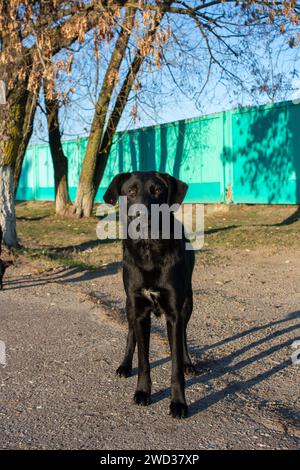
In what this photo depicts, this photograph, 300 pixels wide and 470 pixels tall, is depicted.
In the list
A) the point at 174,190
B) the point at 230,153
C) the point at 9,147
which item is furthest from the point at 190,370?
the point at 230,153

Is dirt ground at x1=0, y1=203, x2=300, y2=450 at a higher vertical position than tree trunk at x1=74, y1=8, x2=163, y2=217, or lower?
lower

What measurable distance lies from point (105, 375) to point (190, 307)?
750 millimetres

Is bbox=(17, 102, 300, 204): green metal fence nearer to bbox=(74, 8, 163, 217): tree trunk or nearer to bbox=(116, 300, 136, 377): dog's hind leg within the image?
bbox=(74, 8, 163, 217): tree trunk

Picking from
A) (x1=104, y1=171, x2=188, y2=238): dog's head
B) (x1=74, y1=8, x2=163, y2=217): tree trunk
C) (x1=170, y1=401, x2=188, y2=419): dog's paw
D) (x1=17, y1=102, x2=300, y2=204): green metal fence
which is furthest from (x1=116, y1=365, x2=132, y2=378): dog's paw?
(x1=17, y1=102, x2=300, y2=204): green metal fence

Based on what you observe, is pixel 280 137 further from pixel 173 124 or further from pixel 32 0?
pixel 32 0

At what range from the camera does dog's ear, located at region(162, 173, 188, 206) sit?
3.49 metres

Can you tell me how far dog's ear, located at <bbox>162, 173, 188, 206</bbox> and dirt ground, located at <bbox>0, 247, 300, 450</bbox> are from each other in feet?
3.65

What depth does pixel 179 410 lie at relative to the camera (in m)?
2.92

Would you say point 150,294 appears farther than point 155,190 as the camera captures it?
No

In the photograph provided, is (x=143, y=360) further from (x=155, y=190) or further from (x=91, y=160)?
(x=91, y=160)

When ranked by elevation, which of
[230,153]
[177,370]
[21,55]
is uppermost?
[21,55]

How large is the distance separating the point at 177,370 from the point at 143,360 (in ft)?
0.81

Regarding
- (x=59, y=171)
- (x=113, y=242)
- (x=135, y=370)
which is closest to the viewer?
(x=135, y=370)

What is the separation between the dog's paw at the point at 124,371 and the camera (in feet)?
11.8
